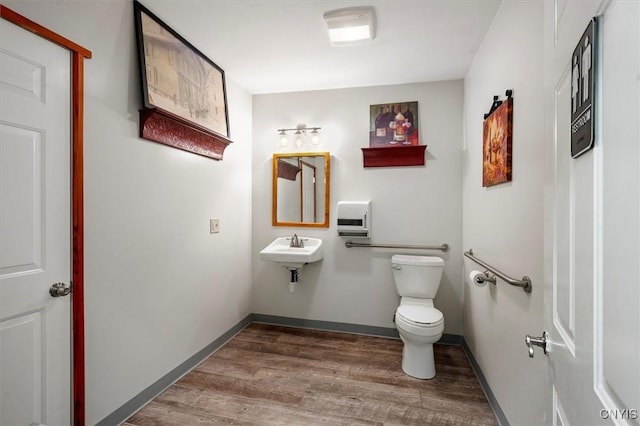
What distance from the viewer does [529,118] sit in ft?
4.41

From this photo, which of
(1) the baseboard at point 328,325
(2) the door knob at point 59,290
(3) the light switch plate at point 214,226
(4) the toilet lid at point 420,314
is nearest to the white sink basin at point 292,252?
A: (3) the light switch plate at point 214,226

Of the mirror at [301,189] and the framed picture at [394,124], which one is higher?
the framed picture at [394,124]

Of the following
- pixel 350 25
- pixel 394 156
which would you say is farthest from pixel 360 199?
pixel 350 25

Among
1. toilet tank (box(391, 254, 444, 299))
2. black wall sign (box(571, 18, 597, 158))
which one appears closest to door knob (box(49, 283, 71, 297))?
black wall sign (box(571, 18, 597, 158))

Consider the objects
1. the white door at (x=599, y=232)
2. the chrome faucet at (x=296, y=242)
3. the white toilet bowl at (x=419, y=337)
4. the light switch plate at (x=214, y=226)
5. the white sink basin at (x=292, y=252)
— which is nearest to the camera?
the white door at (x=599, y=232)

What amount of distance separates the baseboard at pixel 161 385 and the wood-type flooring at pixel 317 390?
0.12 feet

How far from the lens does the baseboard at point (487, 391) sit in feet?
5.47

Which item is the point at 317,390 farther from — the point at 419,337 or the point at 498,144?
the point at 498,144

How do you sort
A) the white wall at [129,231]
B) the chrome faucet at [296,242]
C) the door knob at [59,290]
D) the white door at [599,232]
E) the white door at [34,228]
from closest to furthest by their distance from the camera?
the white door at [599,232], the white door at [34,228], the door knob at [59,290], the white wall at [129,231], the chrome faucet at [296,242]

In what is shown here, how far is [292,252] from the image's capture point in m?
2.76

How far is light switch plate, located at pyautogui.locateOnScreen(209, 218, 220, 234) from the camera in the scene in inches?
98.8

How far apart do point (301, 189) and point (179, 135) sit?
4.36 feet

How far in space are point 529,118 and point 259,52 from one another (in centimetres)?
197

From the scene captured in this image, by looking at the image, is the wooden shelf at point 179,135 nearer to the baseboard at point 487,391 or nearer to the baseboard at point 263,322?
the baseboard at point 263,322
